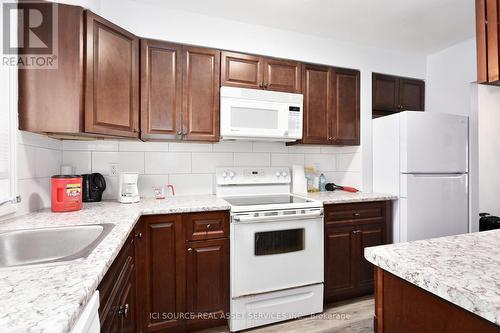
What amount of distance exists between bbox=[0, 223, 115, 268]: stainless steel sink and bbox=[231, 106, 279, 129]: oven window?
121 cm

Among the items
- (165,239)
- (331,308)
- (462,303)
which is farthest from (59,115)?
(331,308)

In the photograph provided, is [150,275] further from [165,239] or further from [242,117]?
[242,117]

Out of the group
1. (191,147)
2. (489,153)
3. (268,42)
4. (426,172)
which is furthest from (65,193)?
(489,153)

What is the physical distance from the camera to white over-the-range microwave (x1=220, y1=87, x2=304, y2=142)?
2.00 meters

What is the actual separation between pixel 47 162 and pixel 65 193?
1.21ft

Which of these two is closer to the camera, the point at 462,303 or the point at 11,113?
the point at 462,303

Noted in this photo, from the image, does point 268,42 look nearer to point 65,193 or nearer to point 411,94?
point 411,94

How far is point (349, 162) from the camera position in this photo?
8.93 ft

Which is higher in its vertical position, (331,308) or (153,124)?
(153,124)

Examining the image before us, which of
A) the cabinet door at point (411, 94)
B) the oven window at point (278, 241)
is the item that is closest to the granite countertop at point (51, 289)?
the oven window at point (278, 241)

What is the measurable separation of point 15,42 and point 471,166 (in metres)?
3.74

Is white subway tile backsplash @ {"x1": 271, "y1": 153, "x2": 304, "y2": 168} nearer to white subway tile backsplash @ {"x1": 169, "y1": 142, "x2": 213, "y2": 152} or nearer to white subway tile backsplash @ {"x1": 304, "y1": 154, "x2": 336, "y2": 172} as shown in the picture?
white subway tile backsplash @ {"x1": 304, "y1": 154, "x2": 336, "y2": 172}

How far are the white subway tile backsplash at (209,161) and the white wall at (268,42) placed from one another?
0.95 metres

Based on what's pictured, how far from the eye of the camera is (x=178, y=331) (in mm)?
1704
